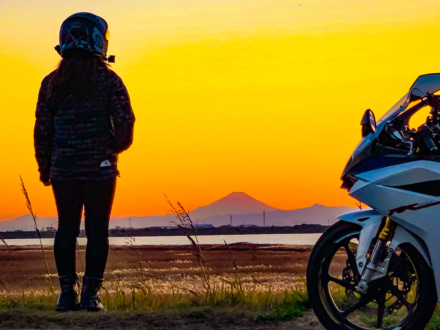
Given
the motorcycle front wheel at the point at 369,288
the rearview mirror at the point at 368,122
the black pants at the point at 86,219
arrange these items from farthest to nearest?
the black pants at the point at 86,219 → the motorcycle front wheel at the point at 369,288 → the rearview mirror at the point at 368,122

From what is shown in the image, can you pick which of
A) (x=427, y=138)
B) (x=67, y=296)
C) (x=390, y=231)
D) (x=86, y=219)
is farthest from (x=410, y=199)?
(x=67, y=296)

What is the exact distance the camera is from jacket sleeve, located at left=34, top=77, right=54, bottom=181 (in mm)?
7801

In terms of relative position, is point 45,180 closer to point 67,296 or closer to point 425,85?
point 67,296

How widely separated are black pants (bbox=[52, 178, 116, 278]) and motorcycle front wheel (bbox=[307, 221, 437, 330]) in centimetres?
231

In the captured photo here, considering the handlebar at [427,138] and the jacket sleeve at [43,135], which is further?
the jacket sleeve at [43,135]

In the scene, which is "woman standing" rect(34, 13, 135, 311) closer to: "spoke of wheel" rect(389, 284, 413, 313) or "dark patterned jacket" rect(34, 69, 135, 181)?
"dark patterned jacket" rect(34, 69, 135, 181)

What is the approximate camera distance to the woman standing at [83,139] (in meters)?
7.58

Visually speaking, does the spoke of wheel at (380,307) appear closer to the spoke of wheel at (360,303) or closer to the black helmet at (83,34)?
the spoke of wheel at (360,303)

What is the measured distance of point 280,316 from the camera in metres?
7.07

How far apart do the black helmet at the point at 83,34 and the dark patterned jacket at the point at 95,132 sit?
9.1 inches

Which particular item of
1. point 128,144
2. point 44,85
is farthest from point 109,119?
point 44,85

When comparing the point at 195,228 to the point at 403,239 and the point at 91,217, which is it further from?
the point at 403,239

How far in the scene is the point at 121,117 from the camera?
7.55m

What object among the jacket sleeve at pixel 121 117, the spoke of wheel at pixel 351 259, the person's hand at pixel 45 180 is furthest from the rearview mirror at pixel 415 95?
the person's hand at pixel 45 180
